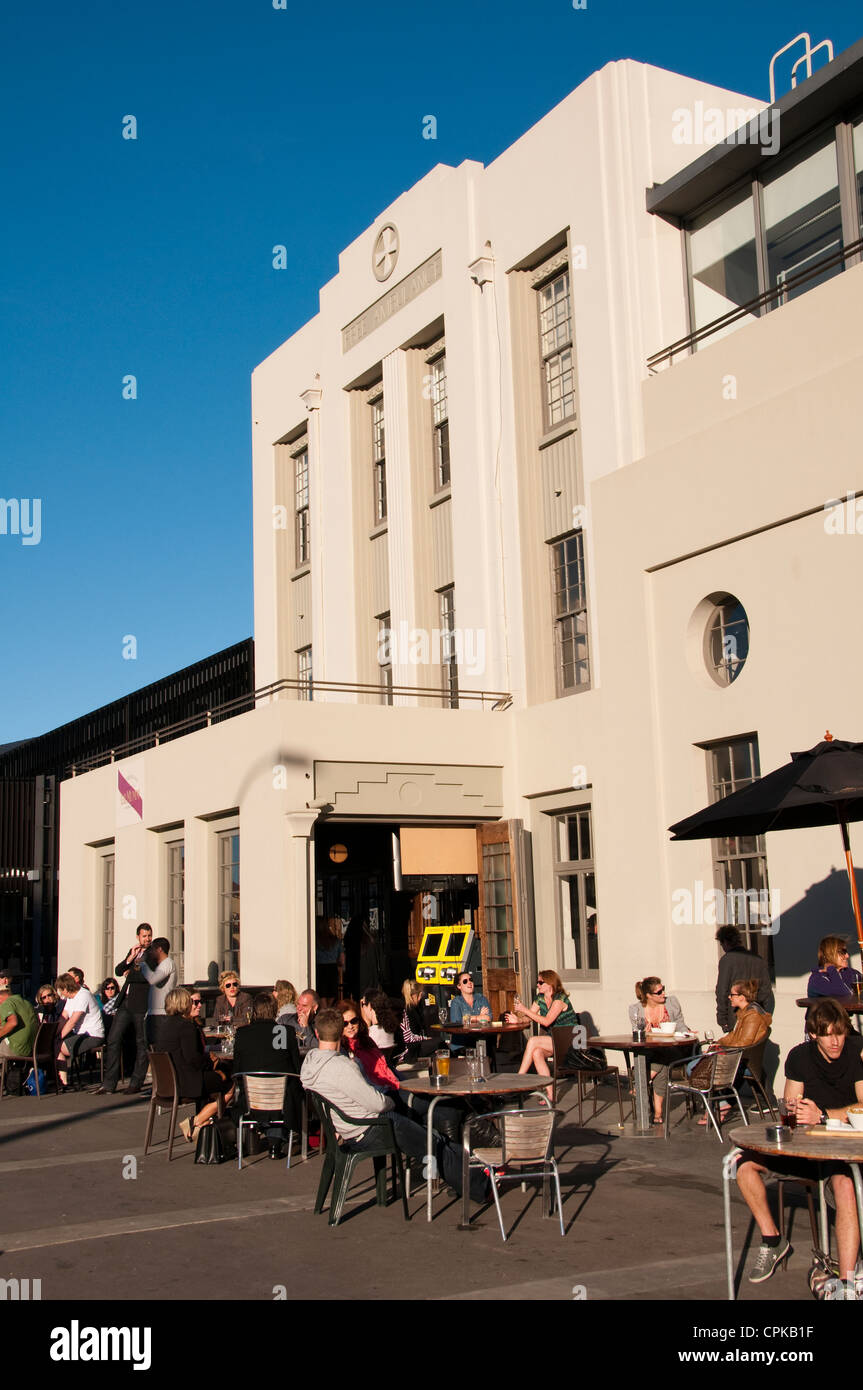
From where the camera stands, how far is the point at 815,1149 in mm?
6074

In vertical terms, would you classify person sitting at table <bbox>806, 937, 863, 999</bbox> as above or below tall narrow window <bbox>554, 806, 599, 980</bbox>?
below

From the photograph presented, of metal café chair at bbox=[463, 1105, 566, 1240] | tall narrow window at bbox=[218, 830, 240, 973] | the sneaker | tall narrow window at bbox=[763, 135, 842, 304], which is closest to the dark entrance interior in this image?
tall narrow window at bbox=[218, 830, 240, 973]

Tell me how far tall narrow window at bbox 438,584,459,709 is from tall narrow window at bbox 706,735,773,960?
5.50m

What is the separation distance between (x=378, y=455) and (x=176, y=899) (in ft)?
26.9

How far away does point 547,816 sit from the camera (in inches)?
682

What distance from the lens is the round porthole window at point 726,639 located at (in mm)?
13953

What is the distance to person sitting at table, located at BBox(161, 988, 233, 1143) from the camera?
11.0 metres

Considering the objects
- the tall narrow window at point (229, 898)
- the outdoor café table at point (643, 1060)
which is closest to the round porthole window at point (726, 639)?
the outdoor café table at point (643, 1060)

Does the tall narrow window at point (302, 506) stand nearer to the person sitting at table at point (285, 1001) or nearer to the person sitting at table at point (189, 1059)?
the person sitting at table at point (285, 1001)

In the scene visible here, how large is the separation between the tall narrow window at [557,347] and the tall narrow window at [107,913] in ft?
39.5

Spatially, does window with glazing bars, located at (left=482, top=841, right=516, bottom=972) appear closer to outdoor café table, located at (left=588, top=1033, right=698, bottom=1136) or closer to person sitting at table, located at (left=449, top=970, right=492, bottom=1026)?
person sitting at table, located at (left=449, top=970, right=492, bottom=1026)

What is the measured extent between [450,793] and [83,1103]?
5.95m

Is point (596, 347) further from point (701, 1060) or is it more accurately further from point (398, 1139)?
point (398, 1139)
